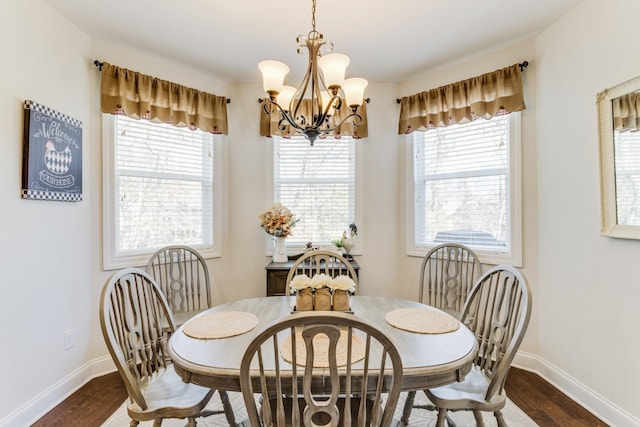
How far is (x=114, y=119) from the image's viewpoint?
266cm

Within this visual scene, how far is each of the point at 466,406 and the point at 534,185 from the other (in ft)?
6.41

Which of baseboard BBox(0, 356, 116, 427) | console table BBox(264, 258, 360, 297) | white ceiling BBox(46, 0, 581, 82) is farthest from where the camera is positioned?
console table BBox(264, 258, 360, 297)

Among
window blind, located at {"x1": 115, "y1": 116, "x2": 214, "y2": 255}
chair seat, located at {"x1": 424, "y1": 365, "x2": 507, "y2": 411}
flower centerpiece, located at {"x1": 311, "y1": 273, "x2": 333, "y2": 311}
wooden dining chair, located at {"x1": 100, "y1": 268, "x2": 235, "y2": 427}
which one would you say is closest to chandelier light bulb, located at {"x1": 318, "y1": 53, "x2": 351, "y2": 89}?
flower centerpiece, located at {"x1": 311, "y1": 273, "x2": 333, "y2": 311}

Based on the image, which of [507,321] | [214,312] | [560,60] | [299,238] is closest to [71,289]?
[214,312]

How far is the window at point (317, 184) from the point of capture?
11.0 feet

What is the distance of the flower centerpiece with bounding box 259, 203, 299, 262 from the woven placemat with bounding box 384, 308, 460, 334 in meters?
1.53

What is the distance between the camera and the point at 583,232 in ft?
7.15

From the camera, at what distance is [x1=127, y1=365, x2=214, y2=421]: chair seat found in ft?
4.46

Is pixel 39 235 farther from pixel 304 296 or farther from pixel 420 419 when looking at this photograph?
pixel 420 419

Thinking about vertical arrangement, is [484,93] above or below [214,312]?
above

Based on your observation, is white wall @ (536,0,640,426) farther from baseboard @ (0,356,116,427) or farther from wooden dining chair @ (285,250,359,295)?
baseboard @ (0,356,116,427)

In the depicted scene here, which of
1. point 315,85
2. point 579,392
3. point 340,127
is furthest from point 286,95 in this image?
point 579,392

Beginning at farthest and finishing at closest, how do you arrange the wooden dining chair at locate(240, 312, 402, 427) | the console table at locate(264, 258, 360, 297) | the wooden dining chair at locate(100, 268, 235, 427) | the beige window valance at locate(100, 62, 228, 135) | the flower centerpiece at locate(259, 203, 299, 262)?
the flower centerpiece at locate(259, 203, 299, 262)
the console table at locate(264, 258, 360, 297)
the beige window valance at locate(100, 62, 228, 135)
the wooden dining chair at locate(100, 268, 235, 427)
the wooden dining chair at locate(240, 312, 402, 427)

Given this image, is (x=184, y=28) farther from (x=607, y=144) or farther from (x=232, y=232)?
(x=607, y=144)
